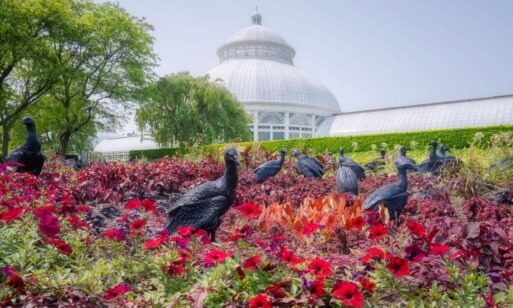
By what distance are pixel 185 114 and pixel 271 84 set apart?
27995mm

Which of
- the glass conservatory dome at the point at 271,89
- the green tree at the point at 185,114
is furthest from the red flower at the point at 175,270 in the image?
the glass conservatory dome at the point at 271,89

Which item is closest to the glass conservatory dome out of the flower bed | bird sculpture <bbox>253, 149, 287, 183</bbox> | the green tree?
the green tree

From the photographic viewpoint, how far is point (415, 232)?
283 cm

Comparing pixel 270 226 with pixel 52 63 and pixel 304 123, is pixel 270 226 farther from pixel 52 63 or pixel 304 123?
pixel 304 123

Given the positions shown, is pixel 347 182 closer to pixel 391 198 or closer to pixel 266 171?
pixel 391 198

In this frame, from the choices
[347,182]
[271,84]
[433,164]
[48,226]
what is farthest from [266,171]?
[271,84]

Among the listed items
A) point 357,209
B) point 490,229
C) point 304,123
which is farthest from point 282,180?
point 304,123

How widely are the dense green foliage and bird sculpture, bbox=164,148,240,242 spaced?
20.0 m

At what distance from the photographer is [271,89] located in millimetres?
56062

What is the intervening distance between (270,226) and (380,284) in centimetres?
227

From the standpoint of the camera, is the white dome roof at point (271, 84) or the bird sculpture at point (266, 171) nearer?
the bird sculpture at point (266, 171)

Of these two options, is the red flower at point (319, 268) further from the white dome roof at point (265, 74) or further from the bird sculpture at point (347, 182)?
the white dome roof at point (265, 74)

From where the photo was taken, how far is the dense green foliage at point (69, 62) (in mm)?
20625

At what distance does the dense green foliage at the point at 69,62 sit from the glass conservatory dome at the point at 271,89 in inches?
939
